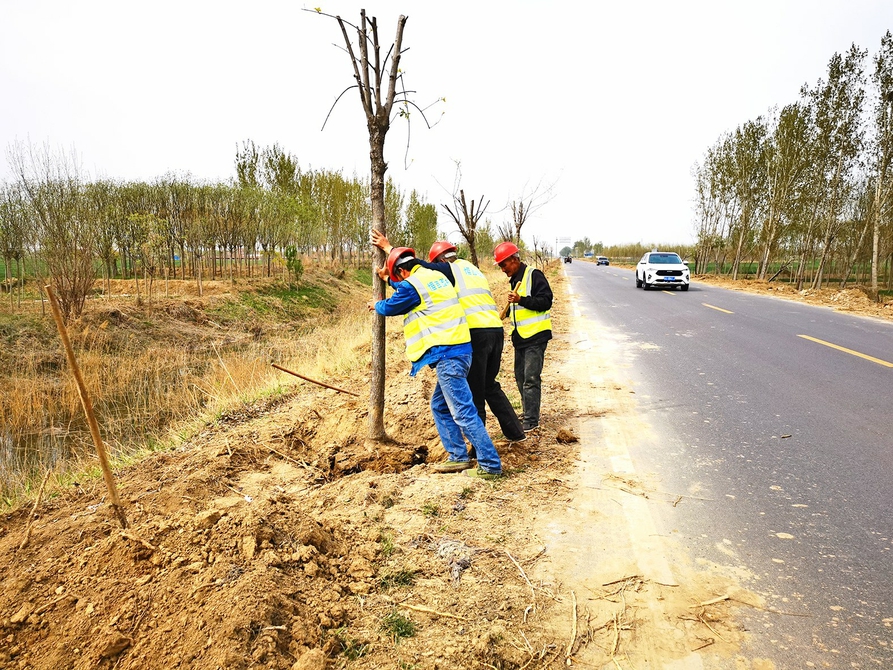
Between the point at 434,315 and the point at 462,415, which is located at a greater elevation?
the point at 434,315

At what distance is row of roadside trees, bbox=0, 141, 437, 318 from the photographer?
50.6ft

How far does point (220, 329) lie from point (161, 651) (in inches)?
717

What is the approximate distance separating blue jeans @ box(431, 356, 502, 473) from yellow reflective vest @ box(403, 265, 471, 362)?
7.4 inches

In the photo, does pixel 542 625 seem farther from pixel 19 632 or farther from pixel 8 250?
pixel 8 250

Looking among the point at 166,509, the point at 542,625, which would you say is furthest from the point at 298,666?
the point at 166,509

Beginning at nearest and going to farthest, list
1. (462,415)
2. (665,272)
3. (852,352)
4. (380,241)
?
(462,415) → (380,241) → (852,352) → (665,272)

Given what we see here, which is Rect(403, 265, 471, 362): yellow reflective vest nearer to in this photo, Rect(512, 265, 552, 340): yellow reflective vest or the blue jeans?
the blue jeans

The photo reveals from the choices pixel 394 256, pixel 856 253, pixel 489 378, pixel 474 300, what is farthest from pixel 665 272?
pixel 394 256

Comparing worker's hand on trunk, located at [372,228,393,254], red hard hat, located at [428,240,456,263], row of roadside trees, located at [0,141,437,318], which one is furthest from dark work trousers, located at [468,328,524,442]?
row of roadside trees, located at [0,141,437,318]

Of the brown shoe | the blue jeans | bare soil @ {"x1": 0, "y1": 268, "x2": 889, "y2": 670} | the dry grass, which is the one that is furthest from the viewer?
the dry grass

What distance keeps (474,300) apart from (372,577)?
8.40ft

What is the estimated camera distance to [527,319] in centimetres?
529

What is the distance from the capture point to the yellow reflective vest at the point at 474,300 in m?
4.71

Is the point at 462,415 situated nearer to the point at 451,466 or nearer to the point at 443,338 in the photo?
the point at 451,466
